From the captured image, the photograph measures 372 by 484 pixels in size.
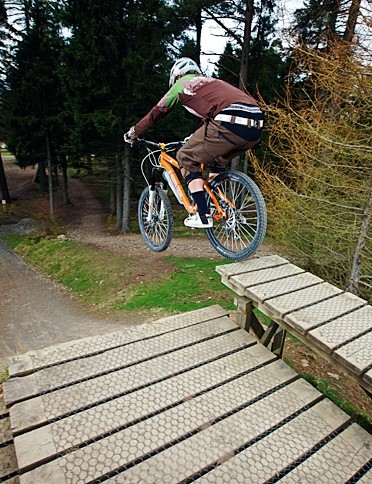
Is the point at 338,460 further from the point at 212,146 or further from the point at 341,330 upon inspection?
the point at 212,146

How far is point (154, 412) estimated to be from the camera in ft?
6.86

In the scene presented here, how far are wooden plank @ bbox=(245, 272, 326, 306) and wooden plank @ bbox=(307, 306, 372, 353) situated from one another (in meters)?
0.31

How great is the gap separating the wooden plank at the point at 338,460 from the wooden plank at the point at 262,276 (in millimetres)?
1382

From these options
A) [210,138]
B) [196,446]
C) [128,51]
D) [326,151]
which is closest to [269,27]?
[128,51]

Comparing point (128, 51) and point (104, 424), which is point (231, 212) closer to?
point (104, 424)

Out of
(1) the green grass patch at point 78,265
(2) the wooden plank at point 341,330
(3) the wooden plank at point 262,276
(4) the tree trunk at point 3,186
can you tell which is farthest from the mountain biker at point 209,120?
(4) the tree trunk at point 3,186

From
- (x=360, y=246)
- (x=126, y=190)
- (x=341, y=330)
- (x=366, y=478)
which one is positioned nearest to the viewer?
(x=366, y=478)

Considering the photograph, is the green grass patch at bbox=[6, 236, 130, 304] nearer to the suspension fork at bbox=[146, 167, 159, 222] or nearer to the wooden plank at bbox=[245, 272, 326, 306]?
the suspension fork at bbox=[146, 167, 159, 222]

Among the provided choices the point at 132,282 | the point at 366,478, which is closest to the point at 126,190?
the point at 132,282

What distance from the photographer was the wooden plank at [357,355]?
212cm

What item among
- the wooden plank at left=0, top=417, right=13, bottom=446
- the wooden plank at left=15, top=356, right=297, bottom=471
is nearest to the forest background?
the wooden plank at left=15, top=356, right=297, bottom=471

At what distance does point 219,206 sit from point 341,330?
164cm

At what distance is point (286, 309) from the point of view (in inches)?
105

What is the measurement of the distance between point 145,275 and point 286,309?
18.7 feet
